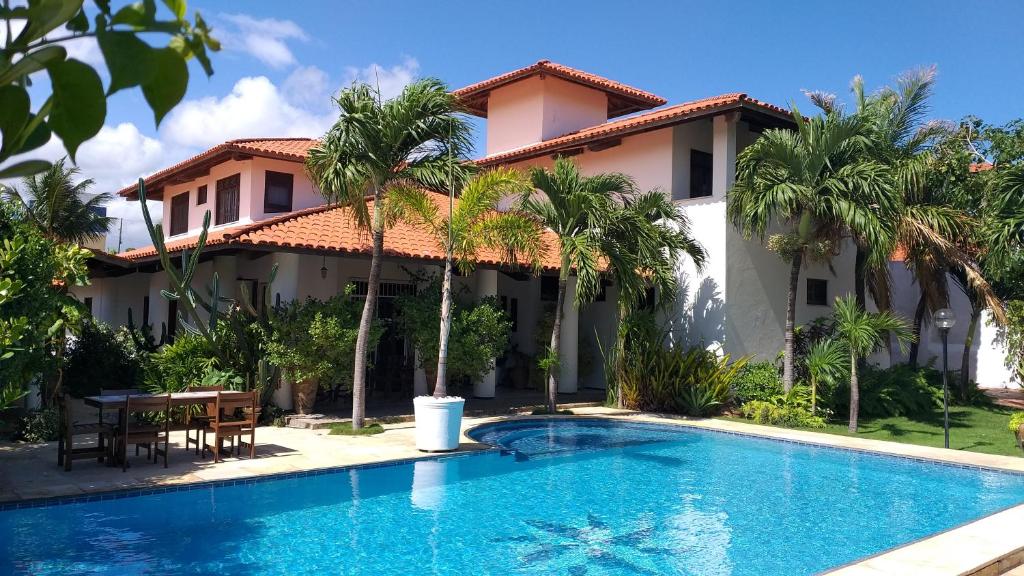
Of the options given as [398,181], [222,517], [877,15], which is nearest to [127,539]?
[222,517]

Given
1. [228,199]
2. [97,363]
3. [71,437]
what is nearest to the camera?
[71,437]

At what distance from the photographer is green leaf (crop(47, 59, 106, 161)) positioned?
0.87m

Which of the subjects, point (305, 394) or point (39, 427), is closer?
point (39, 427)

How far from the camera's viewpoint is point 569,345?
18953 mm

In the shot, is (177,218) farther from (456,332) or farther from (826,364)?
(826,364)

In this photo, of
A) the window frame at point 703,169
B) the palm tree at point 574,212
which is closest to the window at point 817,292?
the window frame at point 703,169

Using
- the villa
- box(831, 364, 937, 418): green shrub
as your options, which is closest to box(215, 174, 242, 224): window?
the villa

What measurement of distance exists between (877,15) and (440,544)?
1529cm

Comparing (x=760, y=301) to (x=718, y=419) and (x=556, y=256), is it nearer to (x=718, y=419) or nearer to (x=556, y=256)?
(x=718, y=419)

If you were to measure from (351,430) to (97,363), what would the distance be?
833 cm

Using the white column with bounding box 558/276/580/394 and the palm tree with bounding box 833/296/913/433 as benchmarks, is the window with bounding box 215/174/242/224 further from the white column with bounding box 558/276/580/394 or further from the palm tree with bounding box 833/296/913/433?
the palm tree with bounding box 833/296/913/433

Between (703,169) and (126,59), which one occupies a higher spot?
(703,169)

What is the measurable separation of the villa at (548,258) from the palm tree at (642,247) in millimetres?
1588

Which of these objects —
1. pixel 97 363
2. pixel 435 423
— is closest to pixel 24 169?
pixel 435 423
